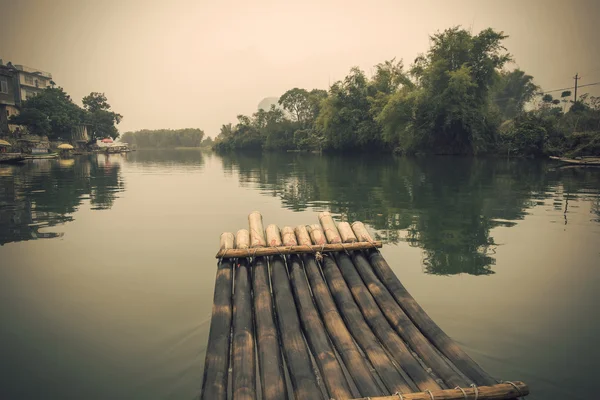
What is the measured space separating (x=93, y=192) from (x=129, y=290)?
52.3 ft

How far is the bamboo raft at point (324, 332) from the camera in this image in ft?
11.4

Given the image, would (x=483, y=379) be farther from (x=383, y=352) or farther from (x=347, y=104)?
(x=347, y=104)

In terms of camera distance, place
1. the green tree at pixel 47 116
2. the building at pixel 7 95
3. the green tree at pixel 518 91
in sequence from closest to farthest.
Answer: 1. the building at pixel 7 95
2. the green tree at pixel 47 116
3. the green tree at pixel 518 91

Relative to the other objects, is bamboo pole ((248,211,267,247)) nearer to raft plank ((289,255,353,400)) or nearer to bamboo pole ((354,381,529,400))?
raft plank ((289,255,353,400))

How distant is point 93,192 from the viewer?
20.8m

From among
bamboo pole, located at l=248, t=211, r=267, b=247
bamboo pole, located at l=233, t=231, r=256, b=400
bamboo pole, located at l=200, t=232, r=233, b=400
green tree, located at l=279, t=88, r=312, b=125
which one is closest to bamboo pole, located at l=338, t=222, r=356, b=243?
bamboo pole, located at l=248, t=211, r=267, b=247

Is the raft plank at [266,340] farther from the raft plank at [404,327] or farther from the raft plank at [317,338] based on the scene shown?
the raft plank at [404,327]

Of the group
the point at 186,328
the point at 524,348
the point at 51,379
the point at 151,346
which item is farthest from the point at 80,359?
the point at 524,348

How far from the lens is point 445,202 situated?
→ 1611 centimetres

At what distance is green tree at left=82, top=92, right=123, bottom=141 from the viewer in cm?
9179

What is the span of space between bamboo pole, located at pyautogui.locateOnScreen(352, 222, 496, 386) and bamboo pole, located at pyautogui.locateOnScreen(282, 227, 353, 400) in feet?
3.68

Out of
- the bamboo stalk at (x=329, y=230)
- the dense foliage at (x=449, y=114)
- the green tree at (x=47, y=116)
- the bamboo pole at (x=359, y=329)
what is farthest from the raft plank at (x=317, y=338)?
the green tree at (x=47, y=116)

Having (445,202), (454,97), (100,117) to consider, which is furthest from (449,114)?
(100,117)

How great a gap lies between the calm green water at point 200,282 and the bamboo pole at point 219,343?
0.83m
